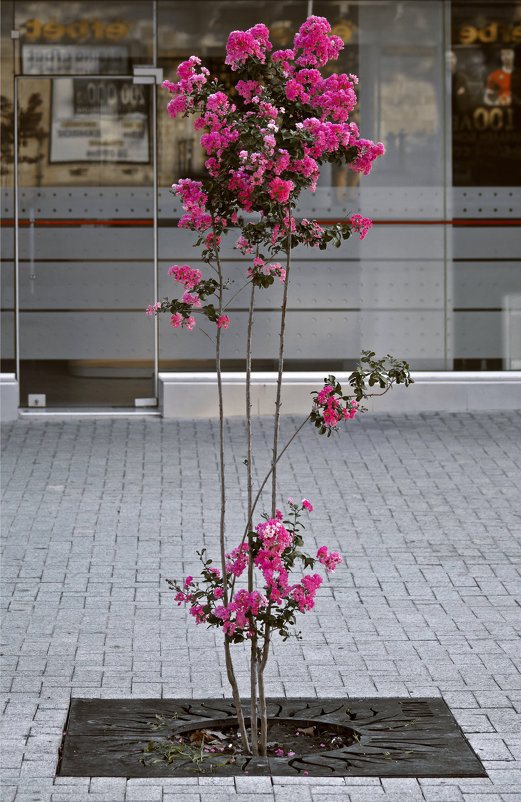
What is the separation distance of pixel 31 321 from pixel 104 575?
244 inches

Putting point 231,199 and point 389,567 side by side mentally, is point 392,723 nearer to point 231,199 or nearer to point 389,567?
point 231,199

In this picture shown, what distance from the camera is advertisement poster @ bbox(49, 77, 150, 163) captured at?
13992 millimetres

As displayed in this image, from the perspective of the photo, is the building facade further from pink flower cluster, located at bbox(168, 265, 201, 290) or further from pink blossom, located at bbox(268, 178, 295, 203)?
pink blossom, located at bbox(268, 178, 295, 203)

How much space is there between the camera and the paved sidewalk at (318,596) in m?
5.63

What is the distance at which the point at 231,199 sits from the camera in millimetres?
5570

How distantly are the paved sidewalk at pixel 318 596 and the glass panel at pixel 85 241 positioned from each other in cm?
102

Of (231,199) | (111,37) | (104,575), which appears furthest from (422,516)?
(111,37)

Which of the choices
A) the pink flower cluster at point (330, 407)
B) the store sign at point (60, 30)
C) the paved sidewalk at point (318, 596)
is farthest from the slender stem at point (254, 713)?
the store sign at point (60, 30)

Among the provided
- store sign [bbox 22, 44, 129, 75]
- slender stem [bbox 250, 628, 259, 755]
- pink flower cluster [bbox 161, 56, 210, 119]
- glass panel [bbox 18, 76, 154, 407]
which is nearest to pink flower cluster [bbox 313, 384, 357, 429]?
slender stem [bbox 250, 628, 259, 755]

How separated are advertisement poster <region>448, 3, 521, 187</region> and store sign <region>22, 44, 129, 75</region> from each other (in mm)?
3157

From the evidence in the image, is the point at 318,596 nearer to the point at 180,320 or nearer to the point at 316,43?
the point at 180,320

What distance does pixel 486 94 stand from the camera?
14.3 meters

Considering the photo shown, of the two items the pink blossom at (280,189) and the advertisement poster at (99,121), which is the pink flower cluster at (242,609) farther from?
the advertisement poster at (99,121)

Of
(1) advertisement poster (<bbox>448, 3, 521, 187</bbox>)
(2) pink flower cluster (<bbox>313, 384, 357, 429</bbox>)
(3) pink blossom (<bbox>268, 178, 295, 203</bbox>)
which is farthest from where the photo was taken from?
(1) advertisement poster (<bbox>448, 3, 521, 187</bbox>)
